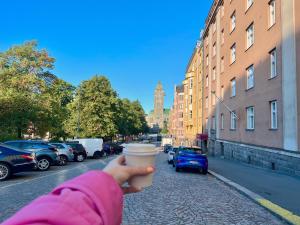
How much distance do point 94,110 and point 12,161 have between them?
37.3 meters

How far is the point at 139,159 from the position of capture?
1651mm

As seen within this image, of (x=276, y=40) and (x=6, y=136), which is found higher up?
(x=276, y=40)

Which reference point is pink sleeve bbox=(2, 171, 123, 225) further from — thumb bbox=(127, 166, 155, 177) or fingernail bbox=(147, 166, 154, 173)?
fingernail bbox=(147, 166, 154, 173)

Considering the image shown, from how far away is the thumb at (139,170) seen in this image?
153 cm

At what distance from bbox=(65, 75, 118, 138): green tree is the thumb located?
163 feet

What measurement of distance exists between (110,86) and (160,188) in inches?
1728

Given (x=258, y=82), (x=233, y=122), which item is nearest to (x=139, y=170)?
(x=258, y=82)

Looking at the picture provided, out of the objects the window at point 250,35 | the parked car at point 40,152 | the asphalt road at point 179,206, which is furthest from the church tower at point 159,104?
the asphalt road at point 179,206

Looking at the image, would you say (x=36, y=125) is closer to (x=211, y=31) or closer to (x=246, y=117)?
(x=246, y=117)

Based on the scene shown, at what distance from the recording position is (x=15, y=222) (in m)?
0.95

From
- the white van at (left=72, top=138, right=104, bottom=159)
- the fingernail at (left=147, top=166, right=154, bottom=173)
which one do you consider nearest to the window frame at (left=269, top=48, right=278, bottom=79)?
the fingernail at (left=147, top=166, right=154, bottom=173)

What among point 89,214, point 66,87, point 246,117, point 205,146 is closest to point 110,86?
point 66,87

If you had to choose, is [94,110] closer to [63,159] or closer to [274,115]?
[63,159]

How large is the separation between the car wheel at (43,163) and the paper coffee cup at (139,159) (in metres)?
18.1
